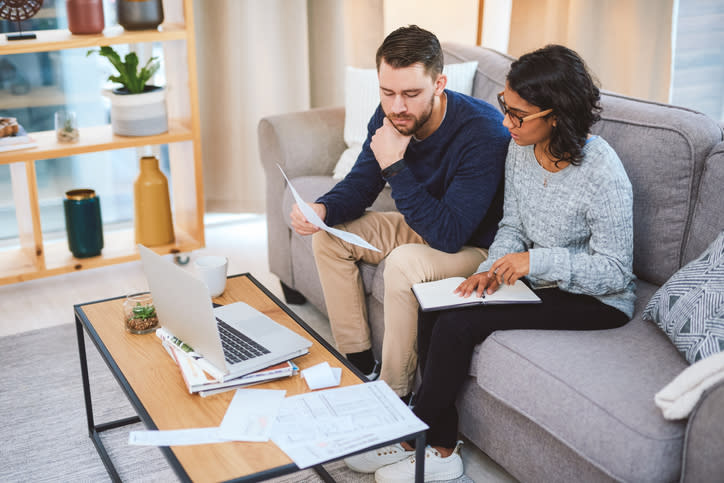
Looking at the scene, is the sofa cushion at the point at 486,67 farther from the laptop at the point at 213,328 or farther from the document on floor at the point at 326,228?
the laptop at the point at 213,328

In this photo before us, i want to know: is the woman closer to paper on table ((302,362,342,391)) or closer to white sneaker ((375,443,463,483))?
white sneaker ((375,443,463,483))

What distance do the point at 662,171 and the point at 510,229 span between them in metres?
0.39

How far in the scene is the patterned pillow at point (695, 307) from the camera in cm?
159

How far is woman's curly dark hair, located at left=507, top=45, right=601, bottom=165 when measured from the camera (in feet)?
5.87

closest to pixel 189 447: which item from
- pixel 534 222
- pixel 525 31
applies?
pixel 534 222

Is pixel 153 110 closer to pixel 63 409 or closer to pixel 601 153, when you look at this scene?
pixel 63 409

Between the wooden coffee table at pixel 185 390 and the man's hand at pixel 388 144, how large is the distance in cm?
47

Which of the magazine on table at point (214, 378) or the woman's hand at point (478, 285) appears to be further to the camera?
the woman's hand at point (478, 285)

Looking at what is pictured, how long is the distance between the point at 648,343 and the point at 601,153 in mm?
438

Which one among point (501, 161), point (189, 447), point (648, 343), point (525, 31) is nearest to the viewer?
point (189, 447)

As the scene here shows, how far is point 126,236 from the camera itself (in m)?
Answer: 3.34

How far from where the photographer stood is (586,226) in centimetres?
187

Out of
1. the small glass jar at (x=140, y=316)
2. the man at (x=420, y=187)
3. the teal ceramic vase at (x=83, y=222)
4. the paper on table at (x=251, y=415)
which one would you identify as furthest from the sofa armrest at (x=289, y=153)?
the paper on table at (x=251, y=415)

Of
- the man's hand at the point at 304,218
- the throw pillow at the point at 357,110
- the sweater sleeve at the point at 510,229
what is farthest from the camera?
the throw pillow at the point at 357,110
